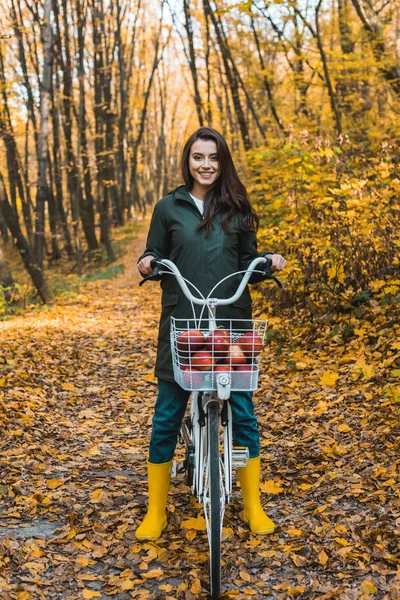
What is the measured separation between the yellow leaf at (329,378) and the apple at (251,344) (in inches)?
121

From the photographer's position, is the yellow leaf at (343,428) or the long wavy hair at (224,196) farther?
the yellow leaf at (343,428)

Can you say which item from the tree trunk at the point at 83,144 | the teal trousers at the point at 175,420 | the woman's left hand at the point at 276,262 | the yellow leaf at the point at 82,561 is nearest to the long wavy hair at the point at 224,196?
the woman's left hand at the point at 276,262

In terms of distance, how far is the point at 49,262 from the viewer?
23.6m

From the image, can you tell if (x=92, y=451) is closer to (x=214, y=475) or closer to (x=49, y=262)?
(x=214, y=475)

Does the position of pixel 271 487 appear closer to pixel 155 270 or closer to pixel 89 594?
pixel 89 594

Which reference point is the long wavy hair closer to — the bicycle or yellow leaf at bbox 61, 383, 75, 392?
the bicycle

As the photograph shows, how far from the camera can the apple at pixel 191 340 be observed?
281 centimetres

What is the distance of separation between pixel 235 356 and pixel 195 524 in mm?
1452

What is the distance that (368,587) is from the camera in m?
2.89

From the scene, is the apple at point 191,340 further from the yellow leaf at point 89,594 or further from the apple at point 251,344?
the yellow leaf at point 89,594

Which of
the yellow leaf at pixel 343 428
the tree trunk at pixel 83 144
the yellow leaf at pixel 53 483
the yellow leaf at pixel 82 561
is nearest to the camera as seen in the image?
the yellow leaf at pixel 82 561

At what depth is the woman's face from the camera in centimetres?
337

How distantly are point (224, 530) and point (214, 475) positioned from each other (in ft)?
2.72

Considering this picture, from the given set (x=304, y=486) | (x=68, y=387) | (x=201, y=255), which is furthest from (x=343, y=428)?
(x=68, y=387)
